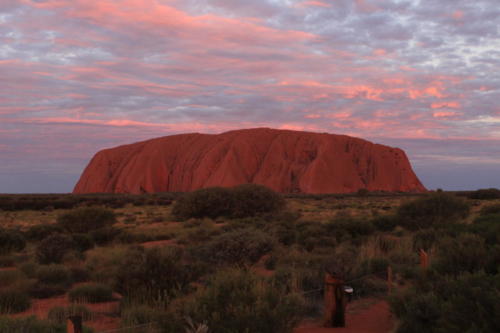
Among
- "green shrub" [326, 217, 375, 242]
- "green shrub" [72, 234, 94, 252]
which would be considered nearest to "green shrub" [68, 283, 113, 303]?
"green shrub" [72, 234, 94, 252]

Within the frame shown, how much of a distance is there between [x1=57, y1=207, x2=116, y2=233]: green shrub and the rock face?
58.4 m

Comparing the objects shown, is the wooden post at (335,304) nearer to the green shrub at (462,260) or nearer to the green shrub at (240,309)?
the green shrub at (240,309)

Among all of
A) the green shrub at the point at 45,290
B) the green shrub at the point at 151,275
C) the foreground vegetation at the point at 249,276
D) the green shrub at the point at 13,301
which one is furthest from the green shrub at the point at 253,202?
the green shrub at the point at 13,301

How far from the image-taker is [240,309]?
4.88 m

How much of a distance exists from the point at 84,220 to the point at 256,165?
65561 millimetres

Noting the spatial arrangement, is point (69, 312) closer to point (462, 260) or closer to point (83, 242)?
point (462, 260)

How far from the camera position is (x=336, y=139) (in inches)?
3521

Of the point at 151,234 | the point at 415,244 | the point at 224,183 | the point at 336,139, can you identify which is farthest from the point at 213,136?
the point at 415,244

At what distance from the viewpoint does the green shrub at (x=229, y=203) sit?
26.1 meters

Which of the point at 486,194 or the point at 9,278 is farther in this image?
the point at 486,194

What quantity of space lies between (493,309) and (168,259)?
549 centimetres

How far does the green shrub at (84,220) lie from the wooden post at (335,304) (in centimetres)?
1590

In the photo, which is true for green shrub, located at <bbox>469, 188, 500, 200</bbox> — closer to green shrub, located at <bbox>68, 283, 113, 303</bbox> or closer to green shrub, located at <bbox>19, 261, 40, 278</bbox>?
green shrub, located at <bbox>19, 261, 40, 278</bbox>

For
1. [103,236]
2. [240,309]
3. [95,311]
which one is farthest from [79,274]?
[240,309]
